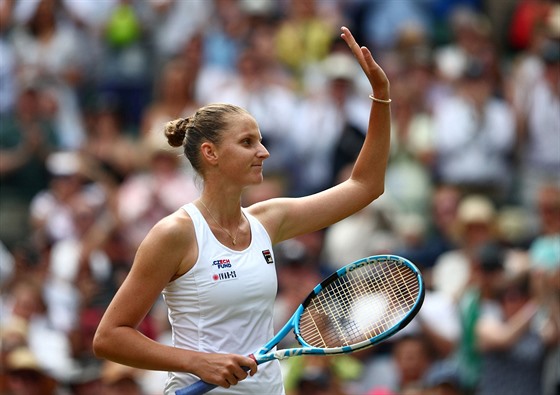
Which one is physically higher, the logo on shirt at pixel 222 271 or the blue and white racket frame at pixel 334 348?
the logo on shirt at pixel 222 271

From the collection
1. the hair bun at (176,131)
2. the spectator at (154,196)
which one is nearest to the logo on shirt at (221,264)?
the hair bun at (176,131)

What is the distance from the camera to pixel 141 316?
4.63 metres

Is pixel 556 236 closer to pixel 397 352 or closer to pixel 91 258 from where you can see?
pixel 397 352

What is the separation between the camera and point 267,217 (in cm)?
499

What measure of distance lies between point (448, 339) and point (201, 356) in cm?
378

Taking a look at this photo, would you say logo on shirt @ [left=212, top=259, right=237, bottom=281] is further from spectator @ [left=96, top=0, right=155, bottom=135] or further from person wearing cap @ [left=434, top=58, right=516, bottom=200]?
spectator @ [left=96, top=0, right=155, bottom=135]

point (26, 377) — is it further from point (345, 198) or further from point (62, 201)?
point (345, 198)

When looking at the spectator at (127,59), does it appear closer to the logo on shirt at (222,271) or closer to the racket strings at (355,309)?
the racket strings at (355,309)

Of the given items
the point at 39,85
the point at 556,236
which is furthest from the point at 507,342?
the point at 39,85

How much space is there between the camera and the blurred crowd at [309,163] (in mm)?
7961

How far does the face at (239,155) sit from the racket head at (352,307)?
0.53 meters

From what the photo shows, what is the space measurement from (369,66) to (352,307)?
0.96 metres

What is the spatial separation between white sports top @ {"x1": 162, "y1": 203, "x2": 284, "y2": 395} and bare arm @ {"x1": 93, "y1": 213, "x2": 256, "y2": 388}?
106mm

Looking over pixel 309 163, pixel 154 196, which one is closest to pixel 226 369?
pixel 154 196
